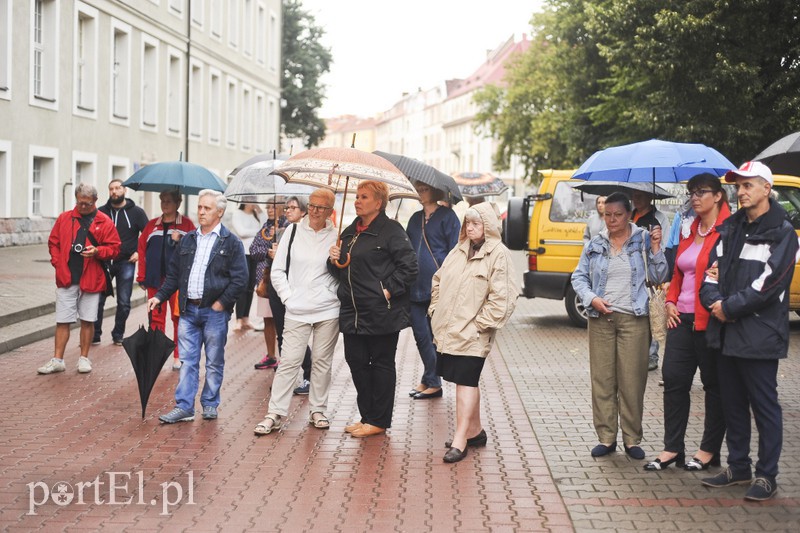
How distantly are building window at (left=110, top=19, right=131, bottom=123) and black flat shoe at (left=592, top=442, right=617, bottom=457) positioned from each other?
27.2 meters

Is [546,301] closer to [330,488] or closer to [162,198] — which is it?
[162,198]

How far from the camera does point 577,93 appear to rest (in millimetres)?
42281

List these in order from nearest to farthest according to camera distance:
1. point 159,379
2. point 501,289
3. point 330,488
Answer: point 330,488 → point 501,289 → point 159,379

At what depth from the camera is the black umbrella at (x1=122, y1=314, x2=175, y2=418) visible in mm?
8430

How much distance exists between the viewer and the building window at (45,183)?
2709 cm

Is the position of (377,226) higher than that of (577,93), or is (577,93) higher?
(577,93)

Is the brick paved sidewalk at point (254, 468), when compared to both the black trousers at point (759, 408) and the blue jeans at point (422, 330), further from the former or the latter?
the black trousers at point (759, 408)

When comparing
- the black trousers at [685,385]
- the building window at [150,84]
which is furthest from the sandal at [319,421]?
the building window at [150,84]

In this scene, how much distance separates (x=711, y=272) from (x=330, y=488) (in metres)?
2.61

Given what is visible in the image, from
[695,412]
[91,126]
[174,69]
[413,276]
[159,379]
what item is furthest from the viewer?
[174,69]

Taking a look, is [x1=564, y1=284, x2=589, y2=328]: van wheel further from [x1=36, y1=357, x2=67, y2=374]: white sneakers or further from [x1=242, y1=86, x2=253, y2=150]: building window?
[x1=242, y1=86, x2=253, y2=150]: building window

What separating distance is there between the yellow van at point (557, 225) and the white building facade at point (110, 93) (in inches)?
565

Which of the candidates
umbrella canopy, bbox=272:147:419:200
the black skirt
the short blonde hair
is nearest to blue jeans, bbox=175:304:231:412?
umbrella canopy, bbox=272:147:419:200

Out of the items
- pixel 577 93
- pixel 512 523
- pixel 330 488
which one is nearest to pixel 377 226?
pixel 330 488
